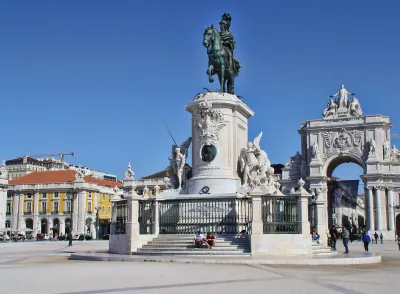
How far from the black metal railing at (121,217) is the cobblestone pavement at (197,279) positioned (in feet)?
15.2

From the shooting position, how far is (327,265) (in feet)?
54.3

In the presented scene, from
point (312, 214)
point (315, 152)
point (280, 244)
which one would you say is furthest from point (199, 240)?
point (315, 152)

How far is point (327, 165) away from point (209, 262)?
206 feet

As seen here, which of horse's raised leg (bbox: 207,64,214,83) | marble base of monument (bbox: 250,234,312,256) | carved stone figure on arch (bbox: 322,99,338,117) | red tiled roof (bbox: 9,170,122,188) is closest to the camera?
marble base of monument (bbox: 250,234,312,256)

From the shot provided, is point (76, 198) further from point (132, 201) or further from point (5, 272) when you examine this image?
point (5, 272)

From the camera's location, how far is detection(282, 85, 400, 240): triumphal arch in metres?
72.1

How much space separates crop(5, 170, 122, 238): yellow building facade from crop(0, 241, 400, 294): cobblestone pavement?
70905 millimetres

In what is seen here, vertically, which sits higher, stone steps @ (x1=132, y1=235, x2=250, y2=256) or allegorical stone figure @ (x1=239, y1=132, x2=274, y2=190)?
allegorical stone figure @ (x1=239, y1=132, x2=274, y2=190)

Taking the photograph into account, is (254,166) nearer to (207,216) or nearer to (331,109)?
(207,216)

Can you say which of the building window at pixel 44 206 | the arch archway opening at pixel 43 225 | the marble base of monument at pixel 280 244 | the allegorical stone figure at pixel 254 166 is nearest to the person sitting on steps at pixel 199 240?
the marble base of monument at pixel 280 244

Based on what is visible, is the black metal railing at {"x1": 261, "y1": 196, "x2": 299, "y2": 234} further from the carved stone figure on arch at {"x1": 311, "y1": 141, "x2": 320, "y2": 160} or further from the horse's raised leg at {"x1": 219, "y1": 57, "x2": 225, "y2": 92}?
the carved stone figure on arch at {"x1": 311, "y1": 141, "x2": 320, "y2": 160}

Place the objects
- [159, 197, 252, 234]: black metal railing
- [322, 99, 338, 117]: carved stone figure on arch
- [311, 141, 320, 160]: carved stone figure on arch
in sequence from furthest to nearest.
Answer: [322, 99, 338, 117]: carved stone figure on arch → [311, 141, 320, 160]: carved stone figure on arch → [159, 197, 252, 234]: black metal railing

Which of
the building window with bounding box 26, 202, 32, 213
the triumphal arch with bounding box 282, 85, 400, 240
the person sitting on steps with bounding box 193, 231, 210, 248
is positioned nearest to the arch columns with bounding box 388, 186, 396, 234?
the triumphal arch with bounding box 282, 85, 400, 240

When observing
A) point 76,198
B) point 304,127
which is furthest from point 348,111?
point 76,198
